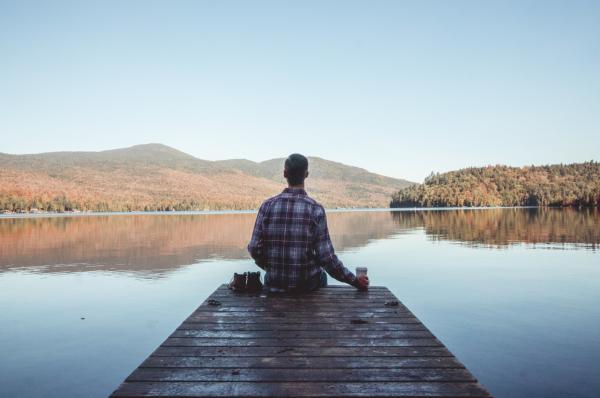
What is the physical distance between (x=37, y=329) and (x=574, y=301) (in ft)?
47.6

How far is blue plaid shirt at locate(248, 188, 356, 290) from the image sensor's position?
6387 millimetres

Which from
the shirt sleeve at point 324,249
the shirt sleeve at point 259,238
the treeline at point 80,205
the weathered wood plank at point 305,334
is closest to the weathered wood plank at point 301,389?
the weathered wood plank at point 305,334

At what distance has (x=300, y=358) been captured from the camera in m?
4.17

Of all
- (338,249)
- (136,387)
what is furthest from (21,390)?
(338,249)

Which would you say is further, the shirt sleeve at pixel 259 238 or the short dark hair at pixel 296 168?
the shirt sleeve at pixel 259 238

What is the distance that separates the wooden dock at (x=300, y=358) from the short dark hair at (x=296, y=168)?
1920 millimetres

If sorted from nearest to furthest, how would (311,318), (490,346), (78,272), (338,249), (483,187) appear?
(311,318) < (490,346) < (78,272) < (338,249) < (483,187)

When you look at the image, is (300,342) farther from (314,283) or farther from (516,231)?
(516,231)

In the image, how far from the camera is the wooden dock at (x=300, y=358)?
3.51 m

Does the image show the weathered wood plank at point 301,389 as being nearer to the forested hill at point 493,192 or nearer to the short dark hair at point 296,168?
the short dark hair at point 296,168

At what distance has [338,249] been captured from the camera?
2567 cm

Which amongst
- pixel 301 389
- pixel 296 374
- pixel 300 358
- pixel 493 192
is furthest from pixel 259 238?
pixel 493 192

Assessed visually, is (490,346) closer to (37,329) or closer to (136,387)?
(136,387)

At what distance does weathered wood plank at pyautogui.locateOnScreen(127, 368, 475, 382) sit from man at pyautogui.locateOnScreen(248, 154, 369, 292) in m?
2.70
